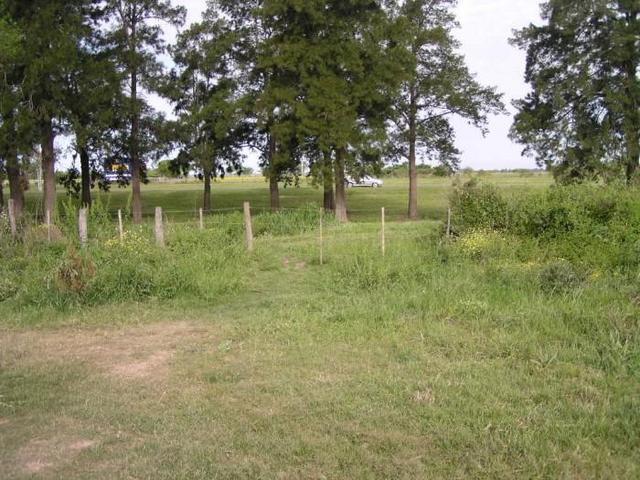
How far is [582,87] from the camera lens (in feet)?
88.6

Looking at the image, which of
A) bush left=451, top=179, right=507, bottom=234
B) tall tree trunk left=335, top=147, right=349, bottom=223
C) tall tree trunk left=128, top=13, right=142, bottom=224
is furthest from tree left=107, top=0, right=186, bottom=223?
bush left=451, top=179, right=507, bottom=234

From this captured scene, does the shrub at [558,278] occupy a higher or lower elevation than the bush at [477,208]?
lower

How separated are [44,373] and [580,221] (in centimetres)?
935

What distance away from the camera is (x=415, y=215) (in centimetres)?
3006

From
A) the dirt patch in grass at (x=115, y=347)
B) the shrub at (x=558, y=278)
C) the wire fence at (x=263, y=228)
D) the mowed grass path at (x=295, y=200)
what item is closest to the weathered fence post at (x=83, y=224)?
the wire fence at (x=263, y=228)

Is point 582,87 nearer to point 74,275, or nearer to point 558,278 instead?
point 558,278

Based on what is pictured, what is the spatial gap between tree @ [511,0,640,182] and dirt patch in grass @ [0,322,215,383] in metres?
22.3

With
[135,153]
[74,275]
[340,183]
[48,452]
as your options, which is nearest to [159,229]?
[74,275]

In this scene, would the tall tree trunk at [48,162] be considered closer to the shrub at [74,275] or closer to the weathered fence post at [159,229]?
the weathered fence post at [159,229]

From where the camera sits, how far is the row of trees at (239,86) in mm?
24547

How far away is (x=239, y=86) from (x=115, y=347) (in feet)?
81.9

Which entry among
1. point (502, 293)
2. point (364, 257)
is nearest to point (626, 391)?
point (502, 293)

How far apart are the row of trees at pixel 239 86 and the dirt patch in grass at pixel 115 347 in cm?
1824

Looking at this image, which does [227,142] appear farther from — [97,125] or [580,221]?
[580,221]
